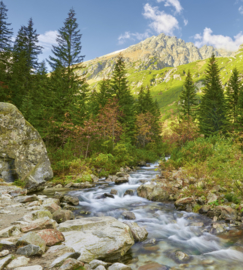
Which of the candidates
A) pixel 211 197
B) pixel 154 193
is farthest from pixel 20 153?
pixel 211 197

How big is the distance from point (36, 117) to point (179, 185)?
13675mm

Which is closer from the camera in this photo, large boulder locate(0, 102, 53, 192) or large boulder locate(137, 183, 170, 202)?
large boulder locate(0, 102, 53, 192)

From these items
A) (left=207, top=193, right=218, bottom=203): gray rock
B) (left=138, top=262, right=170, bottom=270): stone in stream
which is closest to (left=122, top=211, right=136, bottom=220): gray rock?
(left=138, top=262, right=170, bottom=270): stone in stream

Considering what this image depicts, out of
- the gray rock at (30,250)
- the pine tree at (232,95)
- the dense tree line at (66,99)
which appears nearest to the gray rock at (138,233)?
the gray rock at (30,250)

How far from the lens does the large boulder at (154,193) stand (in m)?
10.3

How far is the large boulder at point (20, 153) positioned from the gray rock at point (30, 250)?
727 cm

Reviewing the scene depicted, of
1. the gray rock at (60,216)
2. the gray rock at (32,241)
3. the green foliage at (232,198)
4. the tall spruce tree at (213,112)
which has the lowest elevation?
the green foliage at (232,198)

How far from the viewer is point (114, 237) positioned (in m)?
5.06

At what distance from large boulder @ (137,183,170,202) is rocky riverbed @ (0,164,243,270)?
50 centimetres

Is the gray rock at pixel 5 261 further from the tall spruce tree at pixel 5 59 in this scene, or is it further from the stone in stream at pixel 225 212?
the tall spruce tree at pixel 5 59

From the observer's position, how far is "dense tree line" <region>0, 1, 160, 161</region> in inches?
655

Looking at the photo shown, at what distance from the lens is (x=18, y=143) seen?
422 inches

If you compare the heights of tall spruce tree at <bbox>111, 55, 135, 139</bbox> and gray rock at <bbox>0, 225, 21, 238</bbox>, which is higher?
tall spruce tree at <bbox>111, 55, 135, 139</bbox>

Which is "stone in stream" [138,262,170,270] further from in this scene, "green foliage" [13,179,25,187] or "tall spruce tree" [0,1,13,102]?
"tall spruce tree" [0,1,13,102]
